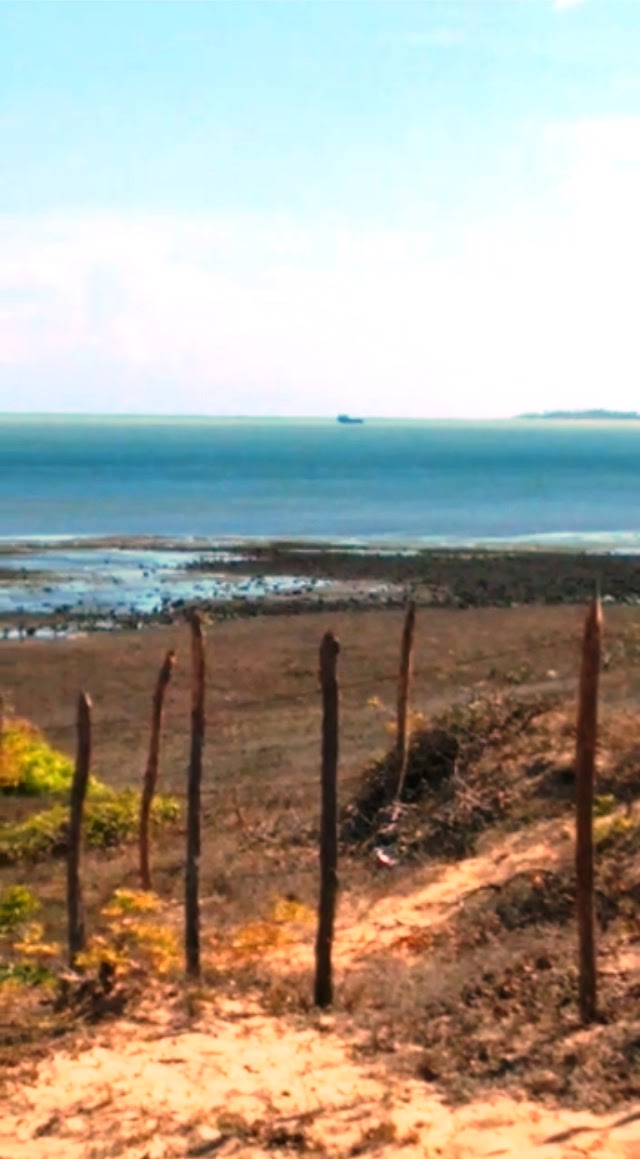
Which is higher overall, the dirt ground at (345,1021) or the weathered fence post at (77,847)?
the weathered fence post at (77,847)

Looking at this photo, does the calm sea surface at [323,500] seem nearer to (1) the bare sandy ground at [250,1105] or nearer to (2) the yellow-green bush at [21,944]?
(2) the yellow-green bush at [21,944]

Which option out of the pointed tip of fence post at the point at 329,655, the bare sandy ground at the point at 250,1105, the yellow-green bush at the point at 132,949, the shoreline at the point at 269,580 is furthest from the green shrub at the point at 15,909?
the shoreline at the point at 269,580

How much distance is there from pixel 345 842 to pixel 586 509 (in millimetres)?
79497

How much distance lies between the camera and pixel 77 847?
44.6ft

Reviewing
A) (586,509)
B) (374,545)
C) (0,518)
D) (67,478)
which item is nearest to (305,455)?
(67,478)

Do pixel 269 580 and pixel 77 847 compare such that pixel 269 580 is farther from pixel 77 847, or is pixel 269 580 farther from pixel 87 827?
pixel 77 847

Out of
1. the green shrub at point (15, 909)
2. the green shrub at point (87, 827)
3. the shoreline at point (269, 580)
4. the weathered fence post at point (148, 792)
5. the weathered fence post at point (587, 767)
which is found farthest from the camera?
the shoreline at point (269, 580)

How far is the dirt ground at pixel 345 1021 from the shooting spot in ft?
29.5

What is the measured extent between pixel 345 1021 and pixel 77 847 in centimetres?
355

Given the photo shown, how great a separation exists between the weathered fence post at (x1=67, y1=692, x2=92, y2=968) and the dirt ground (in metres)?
1.26

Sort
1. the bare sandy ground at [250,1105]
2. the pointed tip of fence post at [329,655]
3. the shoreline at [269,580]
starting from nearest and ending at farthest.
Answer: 1. the bare sandy ground at [250,1105]
2. the pointed tip of fence post at [329,655]
3. the shoreline at [269,580]

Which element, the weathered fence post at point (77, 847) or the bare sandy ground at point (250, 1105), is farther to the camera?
the weathered fence post at point (77, 847)

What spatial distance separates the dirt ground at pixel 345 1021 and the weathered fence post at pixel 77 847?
1.26m

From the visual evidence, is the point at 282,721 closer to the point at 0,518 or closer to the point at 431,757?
the point at 431,757
